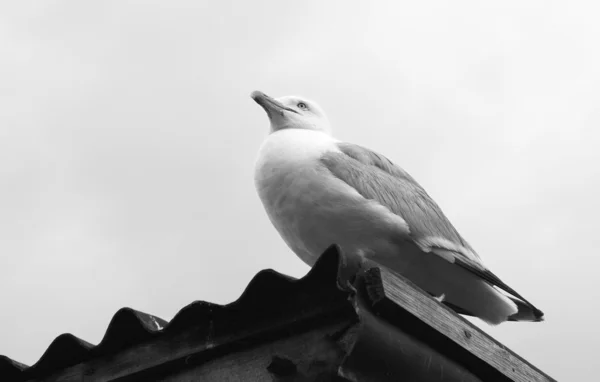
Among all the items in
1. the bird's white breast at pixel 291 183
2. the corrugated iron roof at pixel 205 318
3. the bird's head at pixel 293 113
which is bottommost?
the corrugated iron roof at pixel 205 318

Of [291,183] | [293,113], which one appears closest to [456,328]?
[291,183]

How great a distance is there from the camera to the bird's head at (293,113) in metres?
4.63

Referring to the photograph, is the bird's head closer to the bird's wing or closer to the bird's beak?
the bird's beak

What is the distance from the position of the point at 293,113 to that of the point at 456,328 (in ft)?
6.20

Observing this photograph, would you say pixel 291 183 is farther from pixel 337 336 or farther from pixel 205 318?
pixel 337 336

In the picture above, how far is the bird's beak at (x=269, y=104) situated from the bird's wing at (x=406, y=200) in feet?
1.49

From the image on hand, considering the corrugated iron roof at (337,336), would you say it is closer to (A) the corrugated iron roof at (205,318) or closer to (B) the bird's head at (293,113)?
(A) the corrugated iron roof at (205,318)

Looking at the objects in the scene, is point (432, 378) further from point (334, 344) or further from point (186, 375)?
point (186, 375)

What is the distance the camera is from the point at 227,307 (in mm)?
3047

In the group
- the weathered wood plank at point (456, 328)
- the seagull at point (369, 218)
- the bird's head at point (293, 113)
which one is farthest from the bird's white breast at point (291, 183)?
the weathered wood plank at point (456, 328)

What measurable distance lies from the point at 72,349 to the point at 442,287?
1.78 m

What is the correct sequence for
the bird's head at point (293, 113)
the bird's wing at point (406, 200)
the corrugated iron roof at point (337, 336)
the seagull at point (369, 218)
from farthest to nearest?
the bird's head at point (293, 113) → the bird's wing at point (406, 200) → the seagull at point (369, 218) → the corrugated iron roof at point (337, 336)

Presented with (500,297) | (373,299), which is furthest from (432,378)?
(500,297)

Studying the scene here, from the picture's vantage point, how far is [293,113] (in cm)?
470
